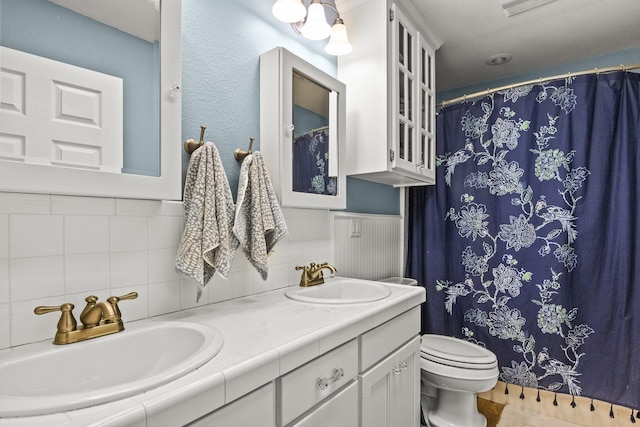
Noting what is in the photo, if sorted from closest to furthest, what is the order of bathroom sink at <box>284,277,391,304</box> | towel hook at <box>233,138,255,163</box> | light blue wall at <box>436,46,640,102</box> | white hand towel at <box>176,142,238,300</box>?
white hand towel at <box>176,142,238,300</box>
towel hook at <box>233,138,255,163</box>
bathroom sink at <box>284,277,391,304</box>
light blue wall at <box>436,46,640,102</box>

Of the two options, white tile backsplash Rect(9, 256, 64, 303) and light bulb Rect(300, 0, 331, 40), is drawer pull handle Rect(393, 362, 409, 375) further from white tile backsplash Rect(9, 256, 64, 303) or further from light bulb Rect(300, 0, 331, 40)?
light bulb Rect(300, 0, 331, 40)

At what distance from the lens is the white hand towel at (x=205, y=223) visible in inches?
38.9

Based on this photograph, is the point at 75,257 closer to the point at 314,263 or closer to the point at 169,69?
the point at 169,69

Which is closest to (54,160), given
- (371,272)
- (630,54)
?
(371,272)

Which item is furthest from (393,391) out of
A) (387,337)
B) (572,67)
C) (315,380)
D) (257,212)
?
(572,67)

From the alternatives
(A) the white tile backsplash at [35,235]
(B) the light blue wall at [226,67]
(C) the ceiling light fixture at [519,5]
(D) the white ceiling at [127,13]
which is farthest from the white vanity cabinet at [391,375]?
(C) the ceiling light fixture at [519,5]

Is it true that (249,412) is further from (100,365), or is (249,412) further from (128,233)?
(128,233)

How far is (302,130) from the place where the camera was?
144 cm

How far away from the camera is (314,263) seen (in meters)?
1.59

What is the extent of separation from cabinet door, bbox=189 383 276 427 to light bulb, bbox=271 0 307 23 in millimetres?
1343

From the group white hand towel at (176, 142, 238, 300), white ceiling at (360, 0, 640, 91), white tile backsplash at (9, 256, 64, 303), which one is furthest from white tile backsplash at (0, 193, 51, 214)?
white ceiling at (360, 0, 640, 91)

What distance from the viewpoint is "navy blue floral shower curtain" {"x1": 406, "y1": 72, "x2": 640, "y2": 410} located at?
180cm

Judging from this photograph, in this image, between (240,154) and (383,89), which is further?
(383,89)

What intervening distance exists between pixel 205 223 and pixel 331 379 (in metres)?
0.59
